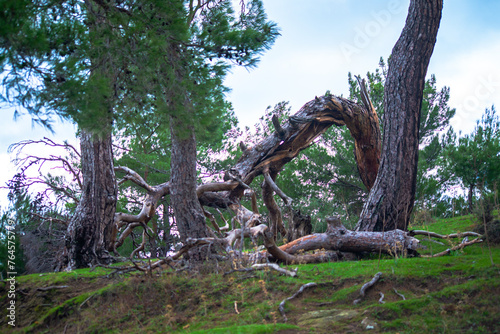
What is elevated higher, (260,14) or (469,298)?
(260,14)

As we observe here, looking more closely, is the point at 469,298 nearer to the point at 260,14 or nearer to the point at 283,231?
the point at 260,14

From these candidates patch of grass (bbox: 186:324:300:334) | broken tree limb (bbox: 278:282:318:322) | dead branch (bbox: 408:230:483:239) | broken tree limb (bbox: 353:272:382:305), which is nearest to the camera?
patch of grass (bbox: 186:324:300:334)

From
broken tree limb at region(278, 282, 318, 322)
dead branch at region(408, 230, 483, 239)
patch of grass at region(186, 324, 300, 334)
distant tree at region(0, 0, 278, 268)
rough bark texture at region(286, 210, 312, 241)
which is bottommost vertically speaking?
patch of grass at region(186, 324, 300, 334)

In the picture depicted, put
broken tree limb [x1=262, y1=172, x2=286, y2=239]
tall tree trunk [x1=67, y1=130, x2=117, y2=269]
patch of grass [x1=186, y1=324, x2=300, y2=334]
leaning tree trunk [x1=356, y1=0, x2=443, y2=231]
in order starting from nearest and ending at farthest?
patch of grass [x1=186, y1=324, x2=300, y2=334] → leaning tree trunk [x1=356, y1=0, x2=443, y2=231] → tall tree trunk [x1=67, y1=130, x2=117, y2=269] → broken tree limb [x1=262, y1=172, x2=286, y2=239]

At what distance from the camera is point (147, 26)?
15.9 ft

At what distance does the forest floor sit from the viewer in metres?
3.27

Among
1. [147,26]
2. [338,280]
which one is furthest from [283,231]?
[147,26]

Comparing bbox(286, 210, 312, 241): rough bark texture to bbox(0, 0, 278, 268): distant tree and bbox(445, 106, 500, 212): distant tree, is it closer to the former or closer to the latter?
bbox(0, 0, 278, 268): distant tree

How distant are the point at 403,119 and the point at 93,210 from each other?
6246 mm

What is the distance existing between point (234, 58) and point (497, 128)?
36.7 ft

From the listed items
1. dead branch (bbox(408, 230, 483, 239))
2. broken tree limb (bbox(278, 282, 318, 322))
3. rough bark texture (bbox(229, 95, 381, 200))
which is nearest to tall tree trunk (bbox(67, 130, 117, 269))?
rough bark texture (bbox(229, 95, 381, 200))

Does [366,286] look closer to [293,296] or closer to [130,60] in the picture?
[293,296]

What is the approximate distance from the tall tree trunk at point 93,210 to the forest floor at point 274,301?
136 centimetres

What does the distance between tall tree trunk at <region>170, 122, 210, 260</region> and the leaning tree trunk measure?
3055 mm
